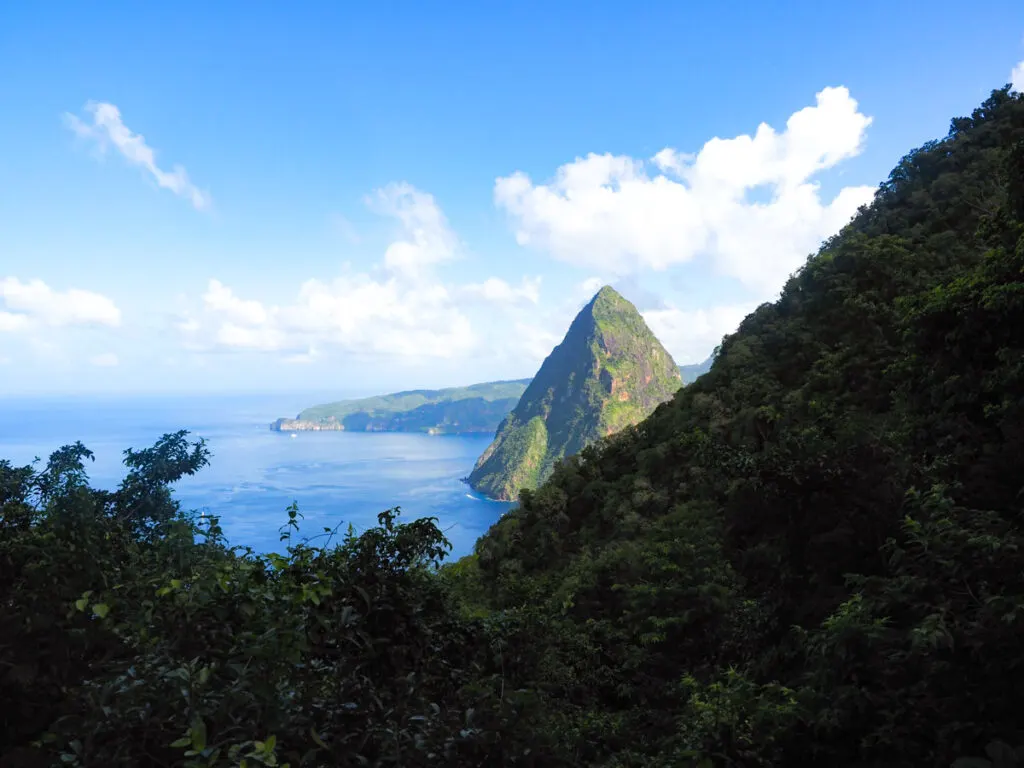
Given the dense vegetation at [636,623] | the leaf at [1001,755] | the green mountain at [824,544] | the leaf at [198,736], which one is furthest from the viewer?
the green mountain at [824,544]

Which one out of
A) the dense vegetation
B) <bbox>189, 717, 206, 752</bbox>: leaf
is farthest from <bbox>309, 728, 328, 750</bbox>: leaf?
<bbox>189, 717, 206, 752</bbox>: leaf

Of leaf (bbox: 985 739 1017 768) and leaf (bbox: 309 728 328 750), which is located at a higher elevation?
leaf (bbox: 309 728 328 750)

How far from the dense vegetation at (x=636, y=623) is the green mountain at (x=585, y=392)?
92.1 metres

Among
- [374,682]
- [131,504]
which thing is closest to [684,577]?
[374,682]

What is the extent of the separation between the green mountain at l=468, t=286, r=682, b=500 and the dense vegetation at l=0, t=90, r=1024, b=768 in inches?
3626

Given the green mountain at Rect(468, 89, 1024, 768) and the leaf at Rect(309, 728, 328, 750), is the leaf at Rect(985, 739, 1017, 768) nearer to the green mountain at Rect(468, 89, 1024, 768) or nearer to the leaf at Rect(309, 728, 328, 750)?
the green mountain at Rect(468, 89, 1024, 768)

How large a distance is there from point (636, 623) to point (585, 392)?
384 feet

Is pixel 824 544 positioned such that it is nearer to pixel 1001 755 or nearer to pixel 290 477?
pixel 1001 755

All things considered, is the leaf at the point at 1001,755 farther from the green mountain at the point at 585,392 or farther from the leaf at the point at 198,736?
the green mountain at the point at 585,392

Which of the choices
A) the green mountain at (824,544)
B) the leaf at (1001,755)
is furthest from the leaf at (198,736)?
the leaf at (1001,755)

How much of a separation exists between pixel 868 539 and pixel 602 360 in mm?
125266

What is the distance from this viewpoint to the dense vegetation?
94.0 inches

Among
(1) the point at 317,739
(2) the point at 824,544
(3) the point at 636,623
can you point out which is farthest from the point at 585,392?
(1) the point at 317,739

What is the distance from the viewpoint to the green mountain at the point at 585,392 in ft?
360
